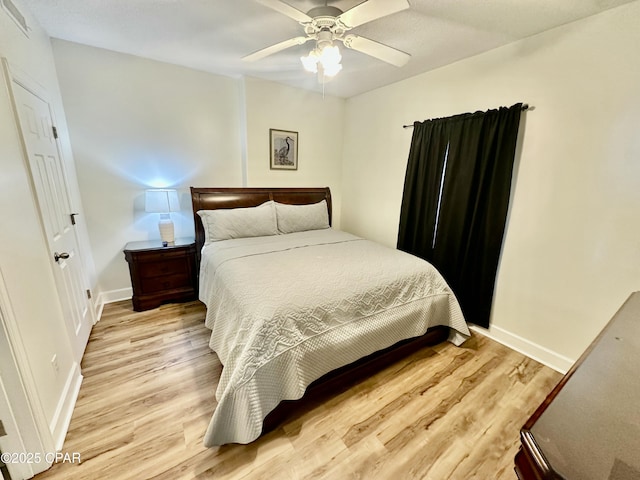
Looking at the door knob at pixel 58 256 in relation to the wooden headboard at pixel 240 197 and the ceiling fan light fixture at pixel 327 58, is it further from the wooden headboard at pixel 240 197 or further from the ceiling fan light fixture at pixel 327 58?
the ceiling fan light fixture at pixel 327 58

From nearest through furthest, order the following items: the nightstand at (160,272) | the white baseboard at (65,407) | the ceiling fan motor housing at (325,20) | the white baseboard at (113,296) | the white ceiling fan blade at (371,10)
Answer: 1. the white ceiling fan blade at (371,10)
2. the white baseboard at (65,407)
3. the ceiling fan motor housing at (325,20)
4. the nightstand at (160,272)
5. the white baseboard at (113,296)

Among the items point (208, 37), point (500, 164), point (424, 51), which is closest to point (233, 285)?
point (208, 37)

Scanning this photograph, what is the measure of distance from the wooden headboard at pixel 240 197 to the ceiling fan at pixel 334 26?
157cm

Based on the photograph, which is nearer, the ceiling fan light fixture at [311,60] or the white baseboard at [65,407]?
the white baseboard at [65,407]

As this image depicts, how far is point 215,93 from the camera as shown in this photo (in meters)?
3.16

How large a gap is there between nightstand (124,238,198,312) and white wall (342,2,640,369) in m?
3.10

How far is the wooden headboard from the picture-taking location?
2988 mm

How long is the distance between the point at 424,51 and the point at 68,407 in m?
3.68

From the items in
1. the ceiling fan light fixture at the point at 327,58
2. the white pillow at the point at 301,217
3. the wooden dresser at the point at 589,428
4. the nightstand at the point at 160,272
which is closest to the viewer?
the wooden dresser at the point at 589,428

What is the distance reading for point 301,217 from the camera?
334 centimetres

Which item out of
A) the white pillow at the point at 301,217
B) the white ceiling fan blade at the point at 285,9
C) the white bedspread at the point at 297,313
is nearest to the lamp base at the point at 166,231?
the white bedspread at the point at 297,313

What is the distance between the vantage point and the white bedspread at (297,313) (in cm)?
142

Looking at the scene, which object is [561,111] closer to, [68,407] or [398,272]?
[398,272]

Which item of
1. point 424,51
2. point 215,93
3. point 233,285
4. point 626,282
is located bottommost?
point 233,285
